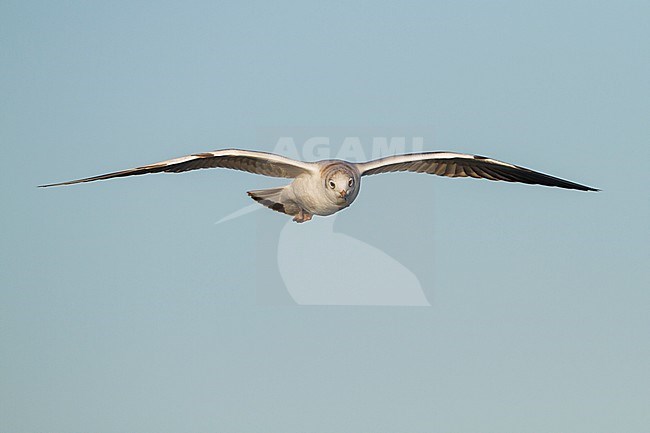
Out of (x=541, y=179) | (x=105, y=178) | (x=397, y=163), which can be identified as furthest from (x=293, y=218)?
(x=541, y=179)

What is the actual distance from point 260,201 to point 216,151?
81.2 inches

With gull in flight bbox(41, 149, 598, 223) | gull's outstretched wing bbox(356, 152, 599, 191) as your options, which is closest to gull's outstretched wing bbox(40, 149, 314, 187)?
gull in flight bbox(41, 149, 598, 223)

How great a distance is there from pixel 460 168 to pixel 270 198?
4423mm

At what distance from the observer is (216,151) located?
2408cm

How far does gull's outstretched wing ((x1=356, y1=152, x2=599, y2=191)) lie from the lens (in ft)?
82.4

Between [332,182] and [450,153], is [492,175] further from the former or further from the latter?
[332,182]

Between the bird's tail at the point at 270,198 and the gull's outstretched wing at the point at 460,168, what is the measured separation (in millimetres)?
1993

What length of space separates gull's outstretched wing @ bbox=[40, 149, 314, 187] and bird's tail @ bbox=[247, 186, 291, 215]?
56 cm

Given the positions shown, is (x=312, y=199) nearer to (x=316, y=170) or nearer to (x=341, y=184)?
(x=316, y=170)

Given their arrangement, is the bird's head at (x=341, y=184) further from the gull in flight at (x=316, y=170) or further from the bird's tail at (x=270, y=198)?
the bird's tail at (x=270, y=198)

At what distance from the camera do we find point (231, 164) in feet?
81.4

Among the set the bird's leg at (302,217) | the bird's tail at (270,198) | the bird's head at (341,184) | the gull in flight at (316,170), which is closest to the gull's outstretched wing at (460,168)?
the gull in flight at (316,170)

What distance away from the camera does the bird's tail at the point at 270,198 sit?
2561cm

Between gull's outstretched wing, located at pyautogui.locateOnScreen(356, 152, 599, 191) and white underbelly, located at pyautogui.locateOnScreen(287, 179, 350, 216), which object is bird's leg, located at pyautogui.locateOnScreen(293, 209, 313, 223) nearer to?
white underbelly, located at pyautogui.locateOnScreen(287, 179, 350, 216)
